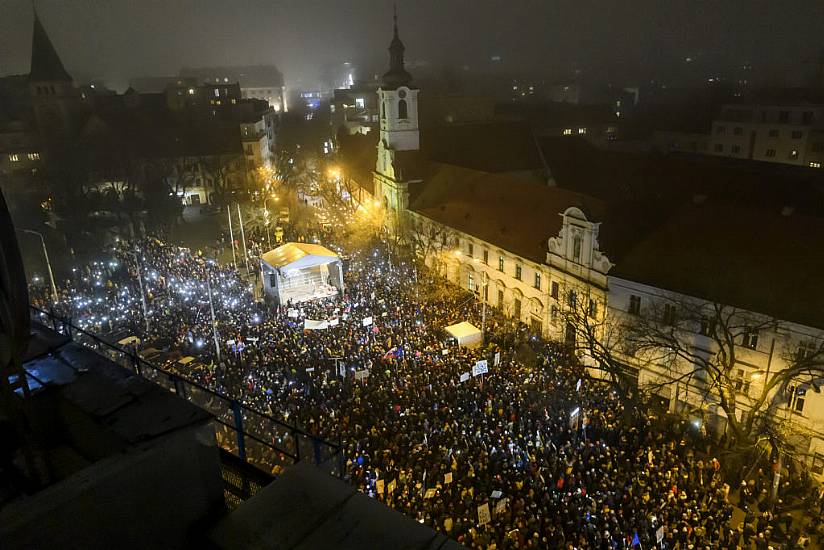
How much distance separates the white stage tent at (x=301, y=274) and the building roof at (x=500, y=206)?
10.1 meters

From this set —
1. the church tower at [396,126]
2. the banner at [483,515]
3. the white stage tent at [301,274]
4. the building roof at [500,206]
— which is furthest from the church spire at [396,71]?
the banner at [483,515]

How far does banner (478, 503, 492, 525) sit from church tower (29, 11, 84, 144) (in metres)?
72.1

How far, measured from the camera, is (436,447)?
1853 centimetres

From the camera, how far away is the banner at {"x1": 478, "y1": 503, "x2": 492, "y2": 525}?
49.0 ft

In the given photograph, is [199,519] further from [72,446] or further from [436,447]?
[436,447]

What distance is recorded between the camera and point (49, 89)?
67.6m

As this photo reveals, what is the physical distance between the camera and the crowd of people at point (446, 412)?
50.5 ft

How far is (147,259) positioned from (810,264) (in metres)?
37.8

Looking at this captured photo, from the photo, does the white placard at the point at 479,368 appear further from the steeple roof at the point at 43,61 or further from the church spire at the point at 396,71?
the steeple roof at the point at 43,61

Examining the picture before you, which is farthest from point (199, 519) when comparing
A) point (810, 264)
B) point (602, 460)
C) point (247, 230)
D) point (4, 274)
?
point (247, 230)

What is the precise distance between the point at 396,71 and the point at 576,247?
1130 inches

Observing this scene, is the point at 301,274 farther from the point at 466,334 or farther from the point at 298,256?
the point at 466,334

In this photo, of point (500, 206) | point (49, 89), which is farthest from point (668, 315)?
point (49, 89)

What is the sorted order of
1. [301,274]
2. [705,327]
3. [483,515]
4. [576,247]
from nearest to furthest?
[483,515] → [705,327] → [576,247] → [301,274]
